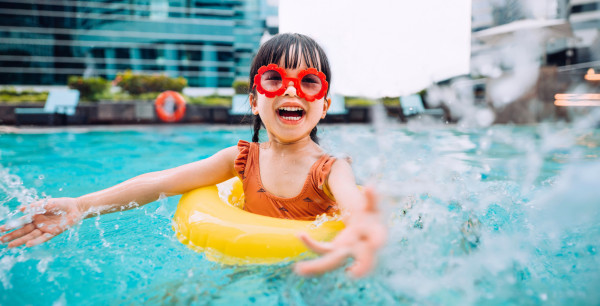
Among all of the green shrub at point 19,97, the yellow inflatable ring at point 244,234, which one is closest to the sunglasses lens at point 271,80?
the yellow inflatable ring at point 244,234

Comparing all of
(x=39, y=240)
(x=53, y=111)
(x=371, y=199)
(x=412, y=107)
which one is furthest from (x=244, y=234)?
(x=53, y=111)

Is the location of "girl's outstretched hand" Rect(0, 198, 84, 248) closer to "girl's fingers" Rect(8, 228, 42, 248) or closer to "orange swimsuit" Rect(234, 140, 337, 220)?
"girl's fingers" Rect(8, 228, 42, 248)

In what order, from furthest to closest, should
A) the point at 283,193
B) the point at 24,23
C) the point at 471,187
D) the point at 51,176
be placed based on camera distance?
the point at 24,23 → the point at 51,176 → the point at 471,187 → the point at 283,193

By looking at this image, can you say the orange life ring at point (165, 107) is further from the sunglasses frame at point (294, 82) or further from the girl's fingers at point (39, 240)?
the sunglasses frame at point (294, 82)

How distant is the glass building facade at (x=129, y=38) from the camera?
20.9m

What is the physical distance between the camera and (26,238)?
1.82 m

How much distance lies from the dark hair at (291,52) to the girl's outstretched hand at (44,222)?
106cm

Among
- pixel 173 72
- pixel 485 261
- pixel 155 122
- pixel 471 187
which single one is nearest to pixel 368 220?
pixel 485 261

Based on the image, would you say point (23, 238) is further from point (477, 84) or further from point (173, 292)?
point (477, 84)

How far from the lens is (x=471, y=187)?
368 cm

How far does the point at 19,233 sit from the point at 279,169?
3.72 ft

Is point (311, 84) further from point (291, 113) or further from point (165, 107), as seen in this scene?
point (165, 107)

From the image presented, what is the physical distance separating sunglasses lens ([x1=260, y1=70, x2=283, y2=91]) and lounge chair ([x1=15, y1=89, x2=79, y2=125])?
9.53m

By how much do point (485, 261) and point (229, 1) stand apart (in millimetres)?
24155
